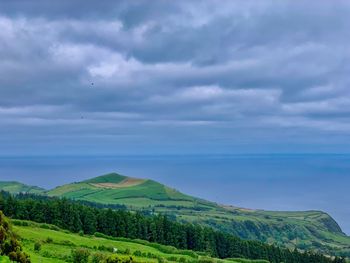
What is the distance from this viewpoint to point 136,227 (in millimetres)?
120812

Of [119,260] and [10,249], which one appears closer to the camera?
[10,249]

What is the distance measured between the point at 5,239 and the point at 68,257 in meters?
16.4

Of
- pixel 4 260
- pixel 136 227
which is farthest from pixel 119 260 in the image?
pixel 136 227

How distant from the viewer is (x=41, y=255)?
5097cm

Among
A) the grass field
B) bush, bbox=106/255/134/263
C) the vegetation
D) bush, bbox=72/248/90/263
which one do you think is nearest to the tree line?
bush, bbox=72/248/90/263

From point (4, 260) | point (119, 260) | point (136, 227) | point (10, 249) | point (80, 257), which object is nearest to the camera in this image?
point (4, 260)

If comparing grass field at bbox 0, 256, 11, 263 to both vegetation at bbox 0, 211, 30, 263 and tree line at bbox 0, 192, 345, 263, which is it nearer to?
vegetation at bbox 0, 211, 30, 263

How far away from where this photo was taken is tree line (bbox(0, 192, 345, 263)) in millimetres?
108938

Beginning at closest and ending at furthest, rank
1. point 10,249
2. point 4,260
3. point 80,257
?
point 4,260 < point 10,249 < point 80,257

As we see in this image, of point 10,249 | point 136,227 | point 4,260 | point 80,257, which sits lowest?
point 80,257

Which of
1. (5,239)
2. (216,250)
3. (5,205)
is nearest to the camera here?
(5,239)

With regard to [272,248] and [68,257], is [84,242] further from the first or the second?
[272,248]

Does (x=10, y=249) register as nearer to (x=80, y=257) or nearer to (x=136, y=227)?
(x=80, y=257)

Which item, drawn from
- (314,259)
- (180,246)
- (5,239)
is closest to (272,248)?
(314,259)
